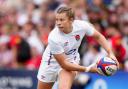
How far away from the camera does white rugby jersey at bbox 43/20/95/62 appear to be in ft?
28.5

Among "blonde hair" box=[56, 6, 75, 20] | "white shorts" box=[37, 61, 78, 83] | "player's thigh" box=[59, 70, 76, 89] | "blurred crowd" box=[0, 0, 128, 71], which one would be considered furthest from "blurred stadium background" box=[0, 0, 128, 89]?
"blonde hair" box=[56, 6, 75, 20]

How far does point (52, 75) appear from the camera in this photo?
30.1 feet

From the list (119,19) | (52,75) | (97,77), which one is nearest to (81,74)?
(97,77)

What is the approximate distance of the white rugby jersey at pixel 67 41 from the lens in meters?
8.69

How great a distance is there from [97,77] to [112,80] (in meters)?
0.39

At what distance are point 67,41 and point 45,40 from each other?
176 inches

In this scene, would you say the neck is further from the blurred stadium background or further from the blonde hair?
the blurred stadium background

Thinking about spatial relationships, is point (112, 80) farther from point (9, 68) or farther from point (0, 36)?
point (0, 36)

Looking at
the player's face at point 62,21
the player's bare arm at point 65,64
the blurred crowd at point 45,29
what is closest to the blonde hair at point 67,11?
the player's face at point 62,21

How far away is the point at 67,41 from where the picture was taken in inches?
345

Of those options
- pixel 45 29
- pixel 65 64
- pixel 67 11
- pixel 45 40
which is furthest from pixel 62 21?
pixel 45 29

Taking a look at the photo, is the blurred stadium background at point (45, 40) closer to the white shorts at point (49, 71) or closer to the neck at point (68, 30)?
the white shorts at point (49, 71)

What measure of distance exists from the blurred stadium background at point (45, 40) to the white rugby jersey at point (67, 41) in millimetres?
2490

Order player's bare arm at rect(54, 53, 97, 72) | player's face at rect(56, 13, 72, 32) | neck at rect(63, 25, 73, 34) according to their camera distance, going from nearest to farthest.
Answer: player's face at rect(56, 13, 72, 32) → player's bare arm at rect(54, 53, 97, 72) → neck at rect(63, 25, 73, 34)
